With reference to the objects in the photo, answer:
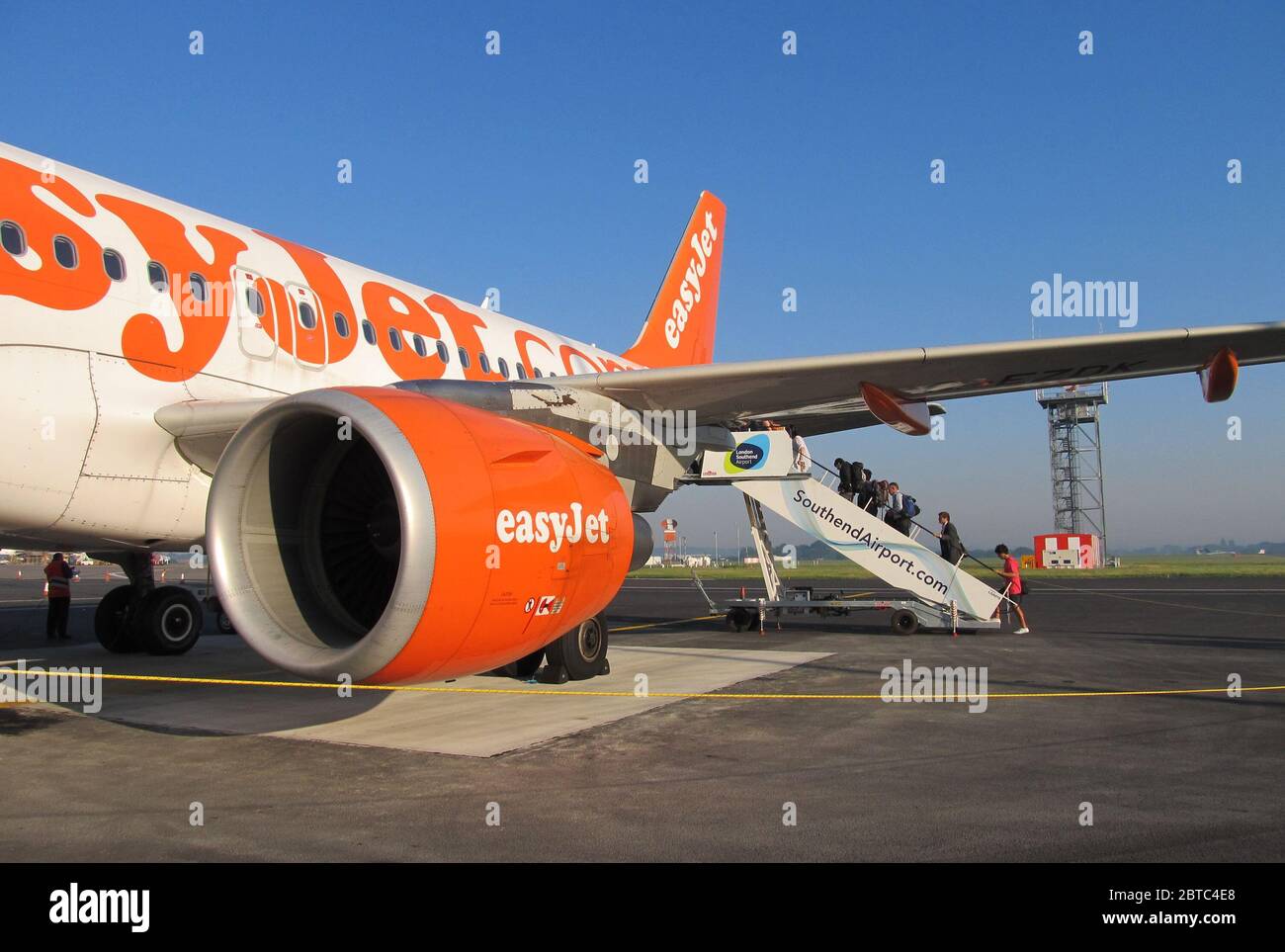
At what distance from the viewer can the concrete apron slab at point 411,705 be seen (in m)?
7.21

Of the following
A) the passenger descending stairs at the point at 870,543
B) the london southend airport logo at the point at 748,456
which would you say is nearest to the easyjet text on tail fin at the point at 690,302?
Result: the london southend airport logo at the point at 748,456

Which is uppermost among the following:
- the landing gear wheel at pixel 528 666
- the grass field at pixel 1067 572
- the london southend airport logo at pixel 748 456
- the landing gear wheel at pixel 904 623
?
the london southend airport logo at pixel 748 456

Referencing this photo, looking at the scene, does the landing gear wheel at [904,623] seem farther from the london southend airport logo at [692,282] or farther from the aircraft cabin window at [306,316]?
the aircraft cabin window at [306,316]

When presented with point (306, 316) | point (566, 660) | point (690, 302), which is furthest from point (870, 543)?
point (306, 316)

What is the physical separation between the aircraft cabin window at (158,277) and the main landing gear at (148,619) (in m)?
5.34

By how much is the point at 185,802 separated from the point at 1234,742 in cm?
667

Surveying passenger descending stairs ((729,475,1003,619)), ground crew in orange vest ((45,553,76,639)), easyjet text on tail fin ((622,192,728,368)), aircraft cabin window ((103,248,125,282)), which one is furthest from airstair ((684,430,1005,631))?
ground crew in orange vest ((45,553,76,639))

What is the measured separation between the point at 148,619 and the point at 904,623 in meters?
10.7

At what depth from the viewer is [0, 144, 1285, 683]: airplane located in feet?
17.1

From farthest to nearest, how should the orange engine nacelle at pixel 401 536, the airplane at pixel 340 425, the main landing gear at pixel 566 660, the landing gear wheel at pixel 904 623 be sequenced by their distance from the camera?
the landing gear wheel at pixel 904 623, the main landing gear at pixel 566 660, the airplane at pixel 340 425, the orange engine nacelle at pixel 401 536

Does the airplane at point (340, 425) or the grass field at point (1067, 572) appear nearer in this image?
the airplane at point (340, 425)

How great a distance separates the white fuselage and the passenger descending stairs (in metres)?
7.93
